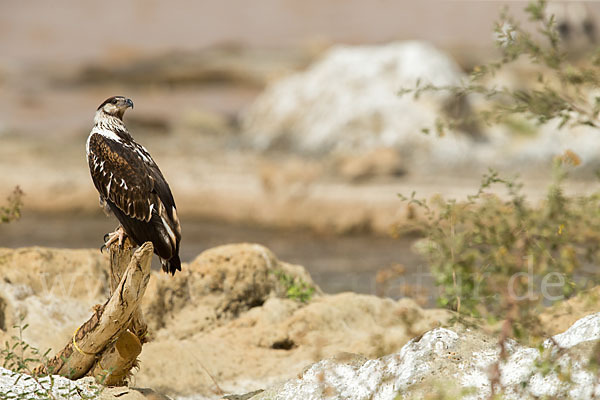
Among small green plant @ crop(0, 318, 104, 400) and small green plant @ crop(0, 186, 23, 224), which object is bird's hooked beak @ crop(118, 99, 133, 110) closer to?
small green plant @ crop(0, 318, 104, 400)

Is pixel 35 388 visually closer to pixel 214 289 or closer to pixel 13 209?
pixel 13 209

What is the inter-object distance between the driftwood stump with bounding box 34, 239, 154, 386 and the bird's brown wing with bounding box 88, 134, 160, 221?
1.54ft

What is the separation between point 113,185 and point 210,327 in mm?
3092

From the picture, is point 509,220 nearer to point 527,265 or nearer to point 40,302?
point 527,265

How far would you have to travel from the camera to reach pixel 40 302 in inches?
327

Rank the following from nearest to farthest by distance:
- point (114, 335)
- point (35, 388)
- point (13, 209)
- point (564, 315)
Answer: point (35, 388)
point (114, 335)
point (564, 315)
point (13, 209)

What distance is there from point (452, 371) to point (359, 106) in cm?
2154

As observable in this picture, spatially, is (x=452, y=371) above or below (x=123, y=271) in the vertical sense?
below

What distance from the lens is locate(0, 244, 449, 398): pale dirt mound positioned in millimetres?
7777

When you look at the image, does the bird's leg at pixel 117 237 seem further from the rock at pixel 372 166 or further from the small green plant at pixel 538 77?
the rock at pixel 372 166

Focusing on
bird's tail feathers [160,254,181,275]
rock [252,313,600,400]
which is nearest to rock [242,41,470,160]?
bird's tail feathers [160,254,181,275]

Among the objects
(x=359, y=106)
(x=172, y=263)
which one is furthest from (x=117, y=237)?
(x=359, y=106)

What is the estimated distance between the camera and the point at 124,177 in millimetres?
6168

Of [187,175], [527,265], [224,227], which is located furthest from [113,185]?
[187,175]
